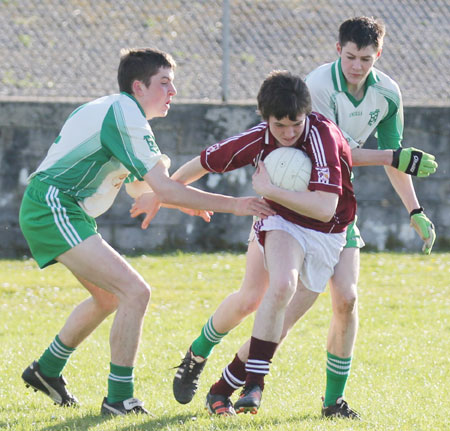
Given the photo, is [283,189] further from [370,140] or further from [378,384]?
[370,140]

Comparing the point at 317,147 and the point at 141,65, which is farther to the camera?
the point at 141,65

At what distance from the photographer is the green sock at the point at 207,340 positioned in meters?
5.09

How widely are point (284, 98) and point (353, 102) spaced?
3.34 ft

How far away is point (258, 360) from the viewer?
4375 mm

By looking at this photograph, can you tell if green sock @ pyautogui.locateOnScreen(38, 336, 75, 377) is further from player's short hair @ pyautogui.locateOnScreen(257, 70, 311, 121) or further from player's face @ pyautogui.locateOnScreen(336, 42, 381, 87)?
player's face @ pyautogui.locateOnScreen(336, 42, 381, 87)

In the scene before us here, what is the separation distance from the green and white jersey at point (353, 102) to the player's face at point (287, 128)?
0.72 m

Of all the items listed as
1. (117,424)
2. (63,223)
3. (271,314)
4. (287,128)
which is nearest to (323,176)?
(287,128)

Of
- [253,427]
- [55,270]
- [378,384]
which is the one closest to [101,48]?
[55,270]

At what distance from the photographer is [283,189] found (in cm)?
447

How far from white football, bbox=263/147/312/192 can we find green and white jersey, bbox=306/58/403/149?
73 cm

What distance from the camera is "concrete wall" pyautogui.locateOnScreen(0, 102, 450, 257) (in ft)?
32.8

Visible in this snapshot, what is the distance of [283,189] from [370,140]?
6.22 meters

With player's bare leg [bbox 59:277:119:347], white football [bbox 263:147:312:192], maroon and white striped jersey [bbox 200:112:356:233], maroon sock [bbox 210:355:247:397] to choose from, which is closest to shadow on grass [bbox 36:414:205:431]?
maroon sock [bbox 210:355:247:397]

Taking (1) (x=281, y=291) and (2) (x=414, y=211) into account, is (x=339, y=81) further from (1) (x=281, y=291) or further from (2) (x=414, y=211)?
(1) (x=281, y=291)
